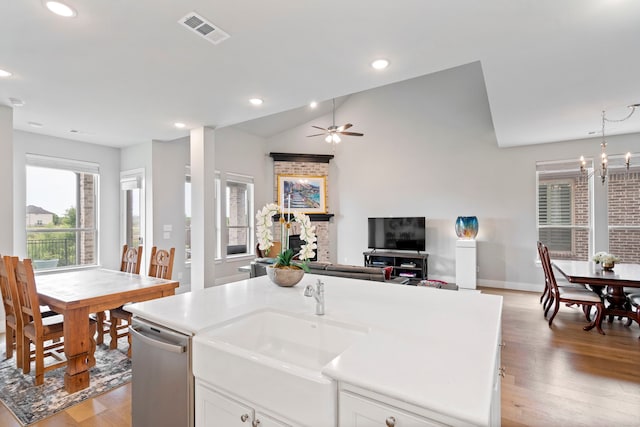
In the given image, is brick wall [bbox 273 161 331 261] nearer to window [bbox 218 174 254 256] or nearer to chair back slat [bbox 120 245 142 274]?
window [bbox 218 174 254 256]

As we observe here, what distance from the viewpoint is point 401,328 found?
134 cm

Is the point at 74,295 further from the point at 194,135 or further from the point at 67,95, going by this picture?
the point at 194,135

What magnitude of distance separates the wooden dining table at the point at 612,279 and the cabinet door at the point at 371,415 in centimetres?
386

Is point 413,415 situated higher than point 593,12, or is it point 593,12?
point 593,12

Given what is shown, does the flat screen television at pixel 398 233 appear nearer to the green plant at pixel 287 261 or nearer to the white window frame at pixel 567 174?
the white window frame at pixel 567 174

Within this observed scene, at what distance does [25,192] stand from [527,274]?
8.15 meters

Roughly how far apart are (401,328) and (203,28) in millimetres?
2211

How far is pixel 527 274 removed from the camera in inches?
227

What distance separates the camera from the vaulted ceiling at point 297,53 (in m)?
1.96

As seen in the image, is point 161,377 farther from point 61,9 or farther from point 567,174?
point 567,174

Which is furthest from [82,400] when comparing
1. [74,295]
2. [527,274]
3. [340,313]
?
[527,274]

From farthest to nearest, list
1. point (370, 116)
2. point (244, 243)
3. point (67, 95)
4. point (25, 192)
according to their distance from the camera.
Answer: point (370, 116)
point (244, 243)
point (25, 192)
point (67, 95)

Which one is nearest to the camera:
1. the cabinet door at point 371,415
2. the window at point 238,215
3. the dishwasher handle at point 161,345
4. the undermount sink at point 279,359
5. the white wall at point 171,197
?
the cabinet door at point 371,415

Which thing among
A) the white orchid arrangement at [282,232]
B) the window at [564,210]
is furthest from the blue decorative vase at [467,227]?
the white orchid arrangement at [282,232]
